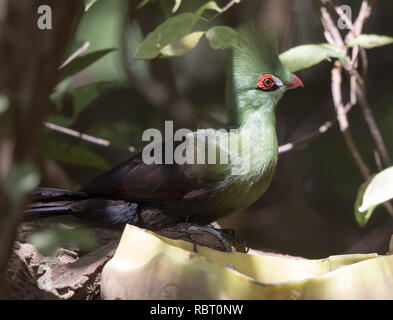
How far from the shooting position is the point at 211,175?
7.27ft

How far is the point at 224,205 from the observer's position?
2.26 m

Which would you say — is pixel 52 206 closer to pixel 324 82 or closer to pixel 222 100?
pixel 222 100

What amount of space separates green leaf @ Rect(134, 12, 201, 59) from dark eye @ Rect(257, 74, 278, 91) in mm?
508

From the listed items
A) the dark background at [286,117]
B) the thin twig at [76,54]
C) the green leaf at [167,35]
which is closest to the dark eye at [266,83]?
the green leaf at [167,35]

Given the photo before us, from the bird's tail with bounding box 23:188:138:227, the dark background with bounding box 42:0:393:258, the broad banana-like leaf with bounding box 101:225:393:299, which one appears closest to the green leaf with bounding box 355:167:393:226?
the broad banana-like leaf with bounding box 101:225:393:299

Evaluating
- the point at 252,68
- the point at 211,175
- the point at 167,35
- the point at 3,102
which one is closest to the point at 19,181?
the point at 3,102

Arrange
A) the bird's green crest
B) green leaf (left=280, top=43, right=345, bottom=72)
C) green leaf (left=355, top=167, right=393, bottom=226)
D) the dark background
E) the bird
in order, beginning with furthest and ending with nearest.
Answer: the dark background
the bird's green crest
the bird
green leaf (left=280, top=43, right=345, bottom=72)
green leaf (left=355, top=167, right=393, bottom=226)

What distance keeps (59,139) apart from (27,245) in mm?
868

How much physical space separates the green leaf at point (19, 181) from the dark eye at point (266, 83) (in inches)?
64.7

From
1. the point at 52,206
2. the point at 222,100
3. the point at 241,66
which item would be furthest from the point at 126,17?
the point at 52,206

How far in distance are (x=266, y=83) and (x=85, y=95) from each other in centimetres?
78

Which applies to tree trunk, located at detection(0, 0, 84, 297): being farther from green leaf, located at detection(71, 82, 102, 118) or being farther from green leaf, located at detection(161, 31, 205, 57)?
green leaf, located at detection(71, 82, 102, 118)

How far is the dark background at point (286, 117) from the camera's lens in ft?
11.6

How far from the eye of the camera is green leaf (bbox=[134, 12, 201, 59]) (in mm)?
1982
